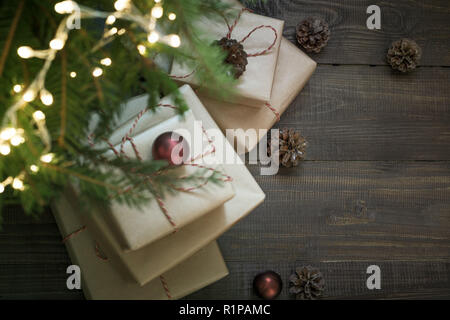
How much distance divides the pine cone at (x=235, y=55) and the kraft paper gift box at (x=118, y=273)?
50 cm

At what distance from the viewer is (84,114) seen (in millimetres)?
573

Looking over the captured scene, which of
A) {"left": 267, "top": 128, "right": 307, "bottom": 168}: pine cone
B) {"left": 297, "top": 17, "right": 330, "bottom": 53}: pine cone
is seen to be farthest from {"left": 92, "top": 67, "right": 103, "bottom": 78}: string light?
{"left": 297, "top": 17, "right": 330, "bottom": 53}: pine cone

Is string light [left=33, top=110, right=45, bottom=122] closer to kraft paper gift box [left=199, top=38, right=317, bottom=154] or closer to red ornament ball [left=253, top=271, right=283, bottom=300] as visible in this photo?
kraft paper gift box [left=199, top=38, right=317, bottom=154]

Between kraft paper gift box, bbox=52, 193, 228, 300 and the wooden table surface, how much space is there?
A: 106 millimetres

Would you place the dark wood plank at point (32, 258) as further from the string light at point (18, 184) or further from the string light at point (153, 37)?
the string light at point (153, 37)

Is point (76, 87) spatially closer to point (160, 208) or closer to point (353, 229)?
point (160, 208)

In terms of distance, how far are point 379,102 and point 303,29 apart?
1.15 feet

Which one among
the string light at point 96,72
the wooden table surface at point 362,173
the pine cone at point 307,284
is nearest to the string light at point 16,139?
the string light at point 96,72

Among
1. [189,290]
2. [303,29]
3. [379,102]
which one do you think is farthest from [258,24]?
[189,290]

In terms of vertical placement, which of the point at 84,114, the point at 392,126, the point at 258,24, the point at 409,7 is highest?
the point at 409,7

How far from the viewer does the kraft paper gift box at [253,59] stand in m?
1.03

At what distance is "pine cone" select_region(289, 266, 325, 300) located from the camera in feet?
3.85
